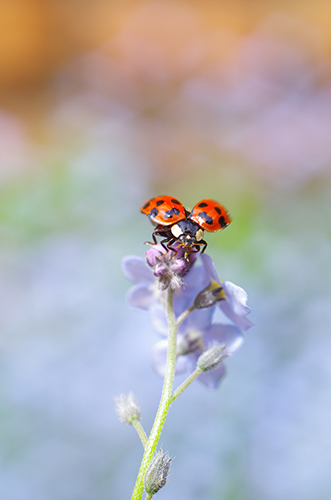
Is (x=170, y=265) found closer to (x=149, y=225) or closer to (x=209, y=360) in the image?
(x=209, y=360)

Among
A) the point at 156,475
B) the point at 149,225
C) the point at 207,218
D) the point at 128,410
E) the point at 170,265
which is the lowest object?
the point at 156,475

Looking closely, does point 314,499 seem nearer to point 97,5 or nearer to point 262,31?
point 262,31

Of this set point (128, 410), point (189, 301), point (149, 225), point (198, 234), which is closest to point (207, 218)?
point (198, 234)

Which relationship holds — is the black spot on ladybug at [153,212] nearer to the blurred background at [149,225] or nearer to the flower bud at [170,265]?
the flower bud at [170,265]

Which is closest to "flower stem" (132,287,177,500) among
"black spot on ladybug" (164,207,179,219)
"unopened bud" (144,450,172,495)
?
"unopened bud" (144,450,172,495)

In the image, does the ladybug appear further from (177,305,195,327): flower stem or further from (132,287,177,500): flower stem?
(132,287,177,500): flower stem

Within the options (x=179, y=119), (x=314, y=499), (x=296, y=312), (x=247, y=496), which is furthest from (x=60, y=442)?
(x=179, y=119)

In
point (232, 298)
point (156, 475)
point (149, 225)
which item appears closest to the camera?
point (156, 475)
